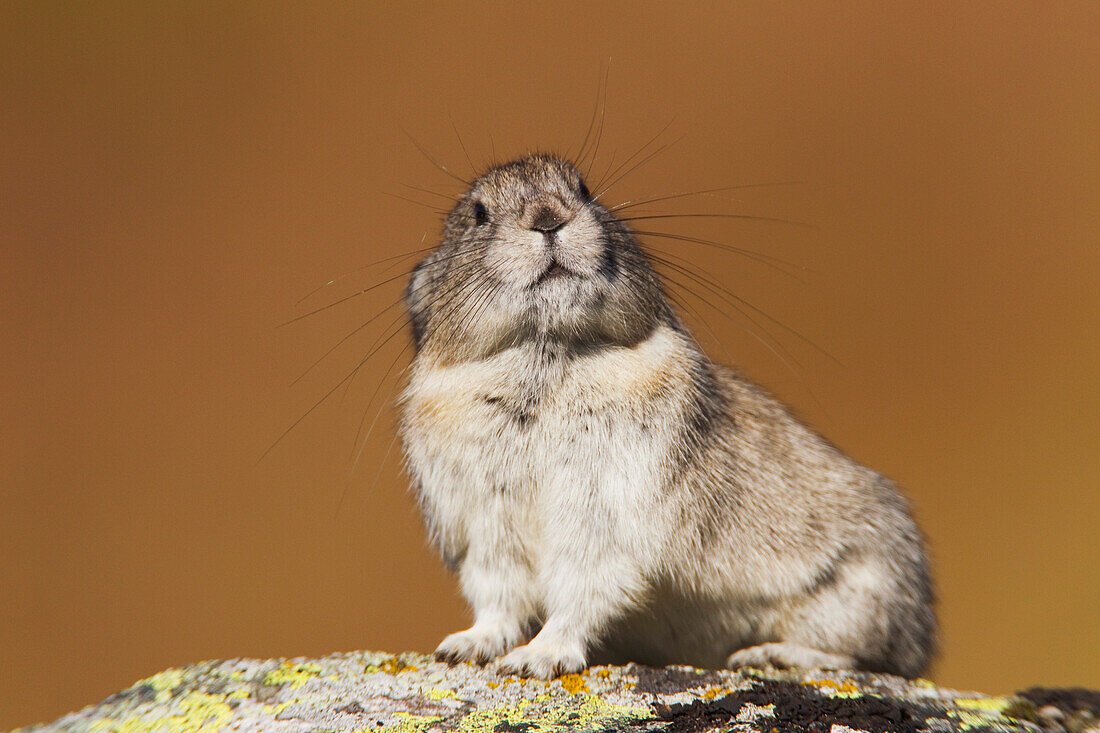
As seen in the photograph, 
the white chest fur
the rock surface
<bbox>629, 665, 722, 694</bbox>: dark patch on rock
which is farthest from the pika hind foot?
the white chest fur

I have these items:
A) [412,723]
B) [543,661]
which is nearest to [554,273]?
[543,661]

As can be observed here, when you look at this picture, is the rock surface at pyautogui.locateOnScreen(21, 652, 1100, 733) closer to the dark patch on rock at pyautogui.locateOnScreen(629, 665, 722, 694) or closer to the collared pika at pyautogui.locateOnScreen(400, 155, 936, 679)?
the dark patch on rock at pyautogui.locateOnScreen(629, 665, 722, 694)

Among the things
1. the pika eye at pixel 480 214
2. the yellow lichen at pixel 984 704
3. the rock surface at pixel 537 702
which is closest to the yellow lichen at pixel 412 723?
the rock surface at pixel 537 702

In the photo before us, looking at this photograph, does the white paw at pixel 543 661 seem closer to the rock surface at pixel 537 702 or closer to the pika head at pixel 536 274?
the rock surface at pixel 537 702

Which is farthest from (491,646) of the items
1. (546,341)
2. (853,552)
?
(853,552)

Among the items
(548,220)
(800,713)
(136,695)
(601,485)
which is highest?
(548,220)

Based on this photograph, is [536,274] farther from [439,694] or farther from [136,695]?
[136,695]
